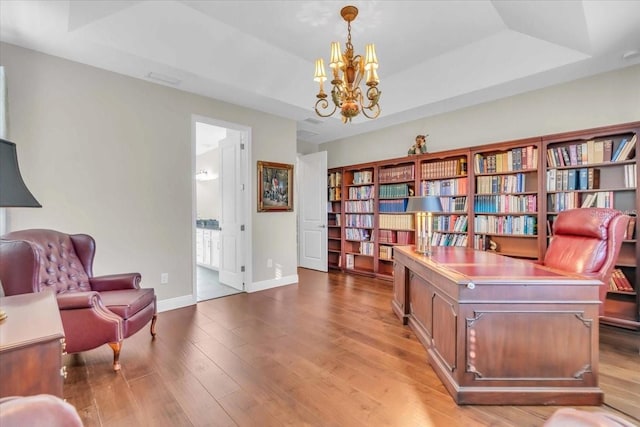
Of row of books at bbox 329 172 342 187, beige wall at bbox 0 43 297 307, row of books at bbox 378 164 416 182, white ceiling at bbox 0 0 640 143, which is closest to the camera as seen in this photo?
white ceiling at bbox 0 0 640 143

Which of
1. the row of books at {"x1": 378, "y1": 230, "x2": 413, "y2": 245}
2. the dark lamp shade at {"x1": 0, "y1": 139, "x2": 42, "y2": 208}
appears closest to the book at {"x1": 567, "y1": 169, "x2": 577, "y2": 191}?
the row of books at {"x1": 378, "y1": 230, "x2": 413, "y2": 245}

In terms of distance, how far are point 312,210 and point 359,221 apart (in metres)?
0.98

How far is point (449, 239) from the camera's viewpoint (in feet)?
14.5

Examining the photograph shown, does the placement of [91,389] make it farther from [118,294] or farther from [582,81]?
[582,81]

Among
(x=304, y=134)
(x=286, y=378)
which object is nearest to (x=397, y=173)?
(x=304, y=134)

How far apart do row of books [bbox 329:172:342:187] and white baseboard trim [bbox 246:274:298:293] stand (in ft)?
6.81

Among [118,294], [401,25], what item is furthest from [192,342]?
[401,25]

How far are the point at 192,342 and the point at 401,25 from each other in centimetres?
387

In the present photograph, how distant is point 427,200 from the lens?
301 cm

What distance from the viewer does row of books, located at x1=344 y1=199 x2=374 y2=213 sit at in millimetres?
5465

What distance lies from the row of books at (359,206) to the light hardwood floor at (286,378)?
2.43m

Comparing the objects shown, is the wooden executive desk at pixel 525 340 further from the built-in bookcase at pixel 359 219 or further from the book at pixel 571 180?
the built-in bookcase at pixel 359 219

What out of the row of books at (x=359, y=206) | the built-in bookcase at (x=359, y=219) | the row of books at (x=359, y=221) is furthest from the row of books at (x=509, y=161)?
the row of books at (x=359, y=221)

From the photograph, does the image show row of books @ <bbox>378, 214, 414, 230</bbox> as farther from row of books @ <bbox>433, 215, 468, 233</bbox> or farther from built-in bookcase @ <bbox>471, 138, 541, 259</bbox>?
built-in bookcase @ <bbox>471, 138, 541, 259</bbox>
